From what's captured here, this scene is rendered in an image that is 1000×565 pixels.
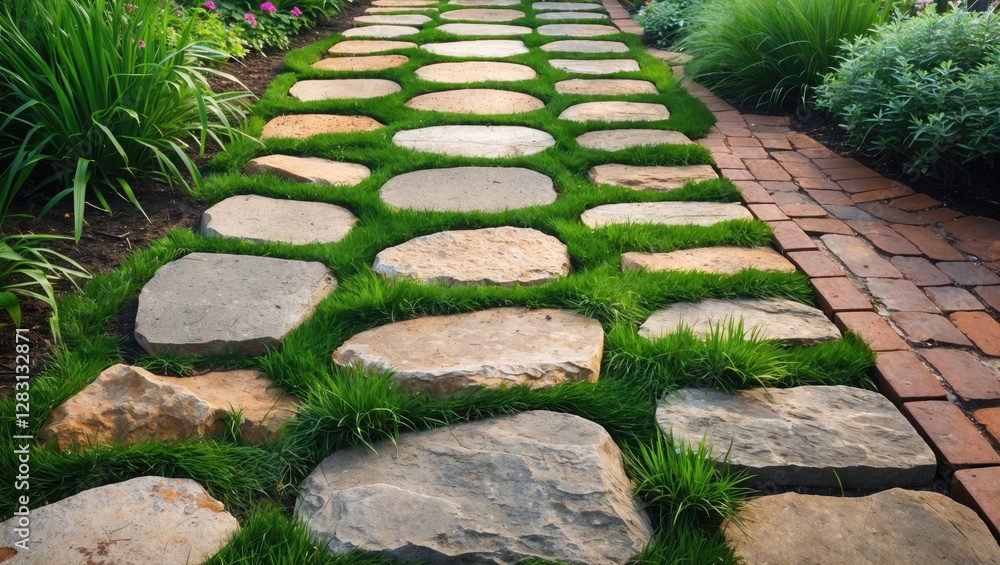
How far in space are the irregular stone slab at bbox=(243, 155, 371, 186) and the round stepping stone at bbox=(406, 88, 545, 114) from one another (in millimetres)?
926

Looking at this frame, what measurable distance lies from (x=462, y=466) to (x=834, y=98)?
9.51 ft

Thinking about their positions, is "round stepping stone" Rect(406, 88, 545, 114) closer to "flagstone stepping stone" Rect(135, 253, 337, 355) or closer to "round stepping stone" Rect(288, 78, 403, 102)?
"round stepping stone" Rect(288, 78, 403, 102)

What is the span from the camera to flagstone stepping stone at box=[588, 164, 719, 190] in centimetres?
317

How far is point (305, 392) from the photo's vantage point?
185 centimetres

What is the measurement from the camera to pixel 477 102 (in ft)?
13.6

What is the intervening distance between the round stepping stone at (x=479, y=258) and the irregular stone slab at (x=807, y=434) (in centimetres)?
72

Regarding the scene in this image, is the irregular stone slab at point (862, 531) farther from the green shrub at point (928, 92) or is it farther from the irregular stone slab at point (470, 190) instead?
the green shrub at point (928, 92)

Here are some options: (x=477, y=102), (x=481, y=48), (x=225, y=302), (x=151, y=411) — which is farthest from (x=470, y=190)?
(x=481, y=48)

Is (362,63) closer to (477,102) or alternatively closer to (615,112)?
(477,102)

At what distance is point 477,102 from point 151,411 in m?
2.87

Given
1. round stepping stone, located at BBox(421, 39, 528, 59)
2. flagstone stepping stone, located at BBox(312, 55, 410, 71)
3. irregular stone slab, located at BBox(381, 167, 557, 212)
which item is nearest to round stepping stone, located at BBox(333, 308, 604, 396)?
irregular stone slab, located at BBox(381, 167, 557, 212)

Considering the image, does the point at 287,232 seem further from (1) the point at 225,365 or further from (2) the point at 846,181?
(2) the point at 846,181

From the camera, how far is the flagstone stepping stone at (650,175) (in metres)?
3.17

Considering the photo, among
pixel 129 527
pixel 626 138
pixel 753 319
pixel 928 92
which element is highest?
pixel 928 92
